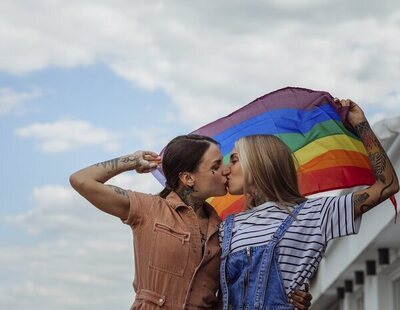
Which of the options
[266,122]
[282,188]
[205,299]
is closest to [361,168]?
[266,122]

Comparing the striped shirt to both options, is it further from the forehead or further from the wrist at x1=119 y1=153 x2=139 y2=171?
the wrist at x1=119 y1=153 x2=139 y2=171

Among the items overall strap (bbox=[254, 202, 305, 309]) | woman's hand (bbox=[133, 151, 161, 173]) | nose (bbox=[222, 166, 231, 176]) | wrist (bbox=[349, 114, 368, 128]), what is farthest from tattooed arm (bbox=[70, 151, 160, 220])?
wrist (bbox=[349, 114, 368, 128])

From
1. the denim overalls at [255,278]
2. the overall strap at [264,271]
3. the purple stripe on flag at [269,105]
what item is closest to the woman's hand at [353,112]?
the purple stripe on flag at [269,105]

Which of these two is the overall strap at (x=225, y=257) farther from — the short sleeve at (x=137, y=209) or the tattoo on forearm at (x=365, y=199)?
the tattoo on forearm at (x=365, y=199)

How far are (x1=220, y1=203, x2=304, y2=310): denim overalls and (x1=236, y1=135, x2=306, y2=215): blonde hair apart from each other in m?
0.09

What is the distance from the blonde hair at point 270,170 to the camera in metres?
4.14

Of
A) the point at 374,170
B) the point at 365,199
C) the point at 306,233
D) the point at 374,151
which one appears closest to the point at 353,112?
the point at 374,151

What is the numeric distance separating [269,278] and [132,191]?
2.21ft

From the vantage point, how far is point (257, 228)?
4129 millimetres

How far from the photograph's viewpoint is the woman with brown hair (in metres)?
4.09

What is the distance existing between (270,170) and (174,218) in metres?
0.43

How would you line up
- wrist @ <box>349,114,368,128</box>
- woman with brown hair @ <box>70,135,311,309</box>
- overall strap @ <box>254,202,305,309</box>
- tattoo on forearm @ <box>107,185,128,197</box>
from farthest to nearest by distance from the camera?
1. wrist @ <box>349,114,368,128</box>
2. tattoo on forearm @ <box>107,185,128,197</box>
3. woman with brown hair @ <box>70,135,311,309</box>
4. overall strap @ <box>254,202,305,309</box>

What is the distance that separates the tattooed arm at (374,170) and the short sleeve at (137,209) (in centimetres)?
82

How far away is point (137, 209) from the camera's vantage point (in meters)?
4.20
